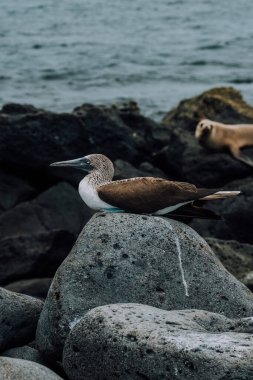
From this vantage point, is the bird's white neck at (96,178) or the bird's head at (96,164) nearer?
the bird's white neck at (96,178)

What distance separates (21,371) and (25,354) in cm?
145

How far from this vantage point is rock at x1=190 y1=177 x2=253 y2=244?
42.7 ft

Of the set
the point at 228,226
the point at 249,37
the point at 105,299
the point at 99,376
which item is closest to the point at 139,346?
the point at 99,376

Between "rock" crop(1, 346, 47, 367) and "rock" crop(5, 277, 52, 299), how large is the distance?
361 centimetres

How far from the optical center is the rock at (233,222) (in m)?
13.0

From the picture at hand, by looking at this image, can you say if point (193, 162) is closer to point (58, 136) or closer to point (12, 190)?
point (58, 136)

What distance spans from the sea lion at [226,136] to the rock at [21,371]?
25.5ft

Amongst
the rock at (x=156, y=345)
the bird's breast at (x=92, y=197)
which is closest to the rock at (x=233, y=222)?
the bird's breast at (x=92, y=197)

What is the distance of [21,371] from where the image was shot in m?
6.31

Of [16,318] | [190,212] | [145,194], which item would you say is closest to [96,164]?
[145,194]

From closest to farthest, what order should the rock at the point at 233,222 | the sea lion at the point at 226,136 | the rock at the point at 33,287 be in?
the rock at the point at 33,287, the rock at the point at 233,222, the sea lion at the point at 226,136

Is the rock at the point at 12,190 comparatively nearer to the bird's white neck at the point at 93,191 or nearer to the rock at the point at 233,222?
the rock at the point at 233,222

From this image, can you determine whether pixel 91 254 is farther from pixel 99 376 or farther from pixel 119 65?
pixel 119 65

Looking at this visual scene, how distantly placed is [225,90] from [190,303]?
10144 millimetres
